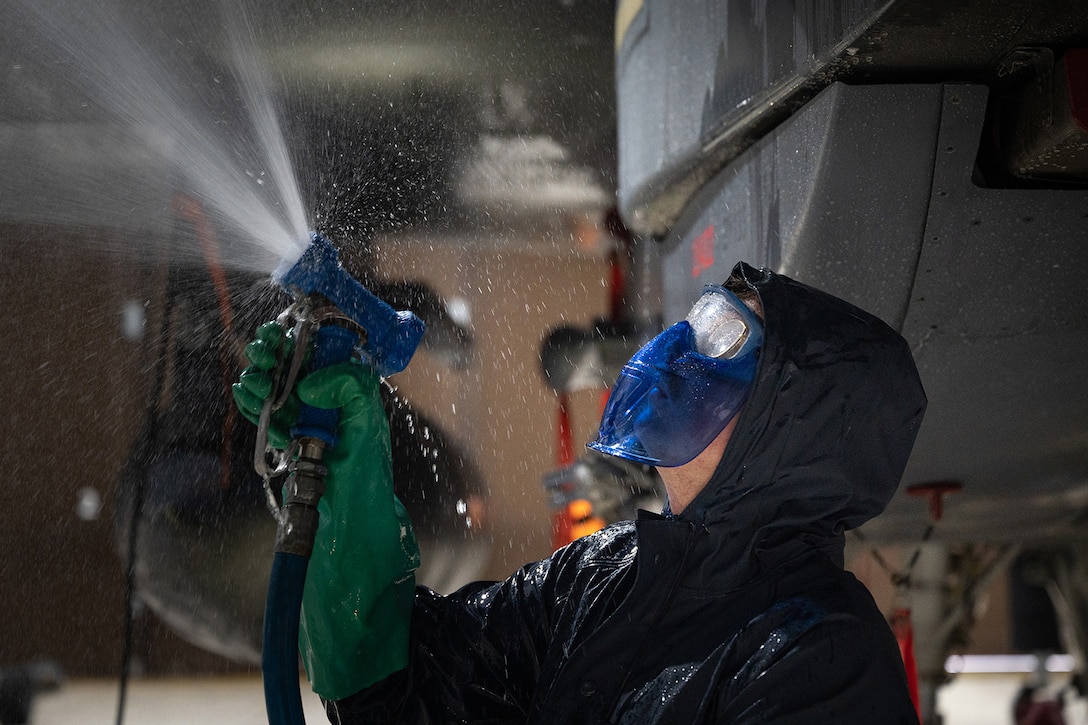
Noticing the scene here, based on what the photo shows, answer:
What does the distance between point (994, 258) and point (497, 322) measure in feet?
14.1

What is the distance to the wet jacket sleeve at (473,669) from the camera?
4.28 ft

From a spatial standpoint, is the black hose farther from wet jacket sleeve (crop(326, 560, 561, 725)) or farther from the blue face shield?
the blue face shield

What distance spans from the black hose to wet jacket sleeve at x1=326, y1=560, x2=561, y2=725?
0.21 metres

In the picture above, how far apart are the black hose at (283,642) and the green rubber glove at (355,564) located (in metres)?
0.14

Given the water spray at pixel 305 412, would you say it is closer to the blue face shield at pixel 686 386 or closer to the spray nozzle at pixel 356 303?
the spray nozzle at pixel 356 303

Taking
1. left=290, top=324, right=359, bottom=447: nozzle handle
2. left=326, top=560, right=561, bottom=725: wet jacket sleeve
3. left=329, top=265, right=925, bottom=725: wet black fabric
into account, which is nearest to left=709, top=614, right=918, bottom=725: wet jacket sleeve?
left=329, top=265, right=925, bottom=725: wet black fabric

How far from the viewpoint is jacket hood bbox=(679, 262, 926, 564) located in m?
1.07

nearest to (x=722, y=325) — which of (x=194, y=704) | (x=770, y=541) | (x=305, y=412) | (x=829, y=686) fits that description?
(x=770, y=541)

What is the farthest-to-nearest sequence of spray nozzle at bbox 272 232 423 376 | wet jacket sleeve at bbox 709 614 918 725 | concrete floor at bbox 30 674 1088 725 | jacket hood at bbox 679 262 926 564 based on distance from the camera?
concrete floor at bbox 30 674 1088 725, spray nozzle at bbox 272 232 423 376, jacket hood at bbox 679 262 926 564, wet jacket sleeve at bbox 709 614 918 725

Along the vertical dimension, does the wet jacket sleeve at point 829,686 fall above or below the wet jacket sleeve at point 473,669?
above

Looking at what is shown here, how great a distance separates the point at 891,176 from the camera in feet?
5.08

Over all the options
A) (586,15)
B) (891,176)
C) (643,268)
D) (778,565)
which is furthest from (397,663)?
(586,15)

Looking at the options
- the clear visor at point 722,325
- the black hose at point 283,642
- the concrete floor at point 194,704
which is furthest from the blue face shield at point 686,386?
the concrete floor at point 194,704

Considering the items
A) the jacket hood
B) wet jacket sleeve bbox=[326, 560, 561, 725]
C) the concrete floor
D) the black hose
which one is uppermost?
the jacket hood
